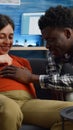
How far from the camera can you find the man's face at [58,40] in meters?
1.76

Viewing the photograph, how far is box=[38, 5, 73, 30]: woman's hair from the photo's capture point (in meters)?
1.78

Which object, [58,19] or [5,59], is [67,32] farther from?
[5,59]

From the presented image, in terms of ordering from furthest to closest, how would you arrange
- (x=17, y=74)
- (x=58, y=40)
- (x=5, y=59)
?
(x=5, y=59), (x=17, y=74), (x=58, y=40)

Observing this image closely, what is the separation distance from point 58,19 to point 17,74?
16.9 inches

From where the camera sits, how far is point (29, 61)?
2.28m

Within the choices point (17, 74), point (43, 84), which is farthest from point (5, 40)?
point (43, 84)

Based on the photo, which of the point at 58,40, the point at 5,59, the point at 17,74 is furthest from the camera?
the point at 5,59

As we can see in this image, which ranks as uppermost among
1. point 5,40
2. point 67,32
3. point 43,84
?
point 67,32

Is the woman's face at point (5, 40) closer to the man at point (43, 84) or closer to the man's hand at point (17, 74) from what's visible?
the man at point (43, 84)

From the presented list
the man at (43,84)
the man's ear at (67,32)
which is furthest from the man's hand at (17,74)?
the man's ear at (67,32)

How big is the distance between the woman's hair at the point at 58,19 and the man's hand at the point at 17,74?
31cm

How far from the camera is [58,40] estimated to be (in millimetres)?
1760

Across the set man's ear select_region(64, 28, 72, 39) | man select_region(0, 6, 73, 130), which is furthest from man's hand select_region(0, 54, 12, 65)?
man's ear select_region(64, 28, 72, 39)

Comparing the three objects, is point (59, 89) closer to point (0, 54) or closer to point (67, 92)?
point (67, 92)
